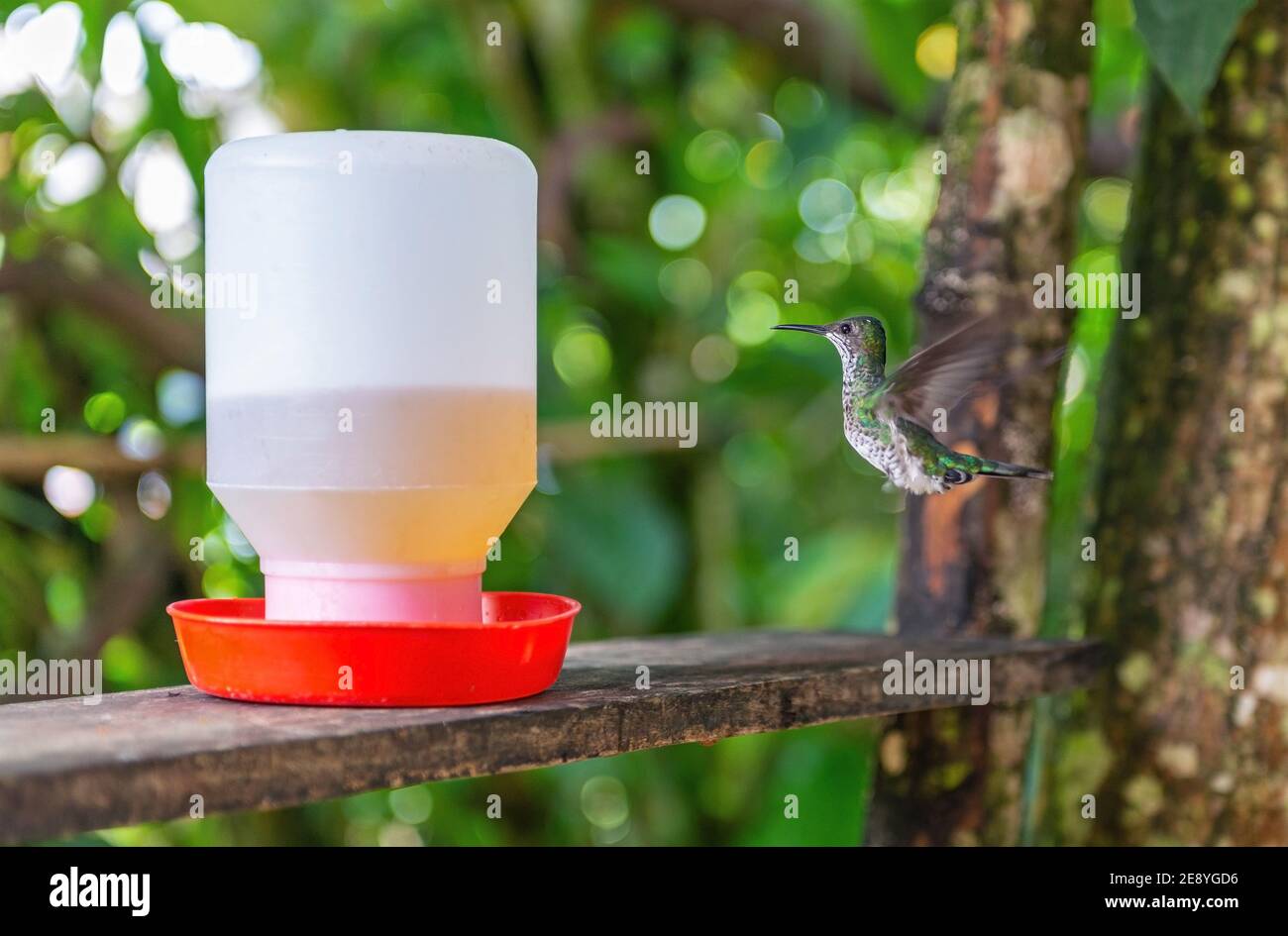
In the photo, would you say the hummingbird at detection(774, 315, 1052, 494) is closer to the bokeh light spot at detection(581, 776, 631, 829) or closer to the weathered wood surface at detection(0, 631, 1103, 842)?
the weathered wood surface at detection(0, 631, 1103, 842)

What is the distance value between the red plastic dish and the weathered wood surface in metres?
0.01

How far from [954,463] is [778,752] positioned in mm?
1490

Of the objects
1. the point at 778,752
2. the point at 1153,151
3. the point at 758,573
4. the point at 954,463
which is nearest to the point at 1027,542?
the point at 954,463

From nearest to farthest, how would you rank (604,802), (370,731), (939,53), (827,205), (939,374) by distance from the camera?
(370,731), (939,374), (939,53), (827,205), (604,802)

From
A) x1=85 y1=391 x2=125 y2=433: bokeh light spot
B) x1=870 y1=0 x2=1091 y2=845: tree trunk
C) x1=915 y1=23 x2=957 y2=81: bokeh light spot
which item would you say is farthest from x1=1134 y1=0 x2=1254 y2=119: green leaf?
x1=85 y1=391 x2=125 y2=433: bokeh light spot

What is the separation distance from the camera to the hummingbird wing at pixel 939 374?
97cm

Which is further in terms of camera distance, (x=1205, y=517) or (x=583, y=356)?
(x=583, y=356)

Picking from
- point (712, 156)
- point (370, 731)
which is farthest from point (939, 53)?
point (370, 731)

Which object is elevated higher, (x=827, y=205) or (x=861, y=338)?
(x=827, y=205)

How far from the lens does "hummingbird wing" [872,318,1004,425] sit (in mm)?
973

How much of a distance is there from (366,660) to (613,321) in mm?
1655

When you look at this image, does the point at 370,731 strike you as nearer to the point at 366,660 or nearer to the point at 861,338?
the point at 366,660

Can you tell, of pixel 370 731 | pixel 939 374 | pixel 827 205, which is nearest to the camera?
pixel 370 731

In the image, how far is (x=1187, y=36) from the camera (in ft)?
3.41
